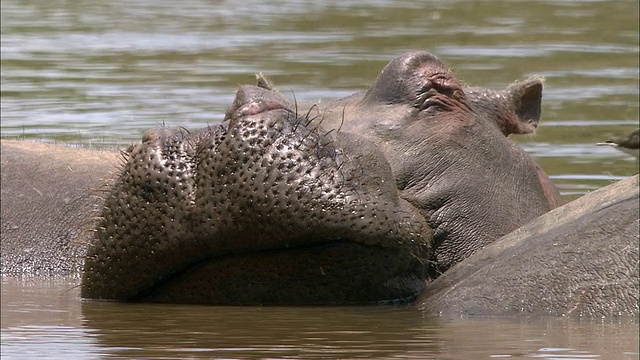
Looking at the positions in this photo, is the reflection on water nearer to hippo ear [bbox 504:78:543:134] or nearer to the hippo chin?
the hippo chin

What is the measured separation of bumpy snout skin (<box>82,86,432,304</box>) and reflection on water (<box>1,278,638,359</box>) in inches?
3.7

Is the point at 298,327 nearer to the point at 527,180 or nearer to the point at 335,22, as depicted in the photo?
the point at 527,180

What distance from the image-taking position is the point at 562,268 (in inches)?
191

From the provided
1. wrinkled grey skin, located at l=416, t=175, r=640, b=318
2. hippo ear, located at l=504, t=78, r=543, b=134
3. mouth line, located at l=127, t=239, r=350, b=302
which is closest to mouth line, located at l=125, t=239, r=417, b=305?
mouth line, located at l=127, t=239, r=350, b=302

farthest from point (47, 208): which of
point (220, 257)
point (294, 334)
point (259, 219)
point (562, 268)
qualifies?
point (562, 268)

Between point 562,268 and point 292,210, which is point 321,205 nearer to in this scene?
point 292,210

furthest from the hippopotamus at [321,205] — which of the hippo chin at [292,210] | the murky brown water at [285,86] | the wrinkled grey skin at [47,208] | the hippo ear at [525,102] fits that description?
the wrinkled grey skin at [47,208]

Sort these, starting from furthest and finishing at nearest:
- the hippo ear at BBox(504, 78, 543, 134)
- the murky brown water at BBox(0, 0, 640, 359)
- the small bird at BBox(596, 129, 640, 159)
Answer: the hippo ear at BBox(504, 78, 543, 134)
the murky brown water at BBox(0, 0, 640, 359)
the small bird at BBox(596, 129, 640, 159)

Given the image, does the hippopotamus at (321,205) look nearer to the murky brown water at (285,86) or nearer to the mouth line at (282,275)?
the mouth line at (282,275)

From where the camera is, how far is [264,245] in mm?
4926

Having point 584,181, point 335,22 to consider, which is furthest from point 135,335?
point 335,22

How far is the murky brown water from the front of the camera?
4.57m

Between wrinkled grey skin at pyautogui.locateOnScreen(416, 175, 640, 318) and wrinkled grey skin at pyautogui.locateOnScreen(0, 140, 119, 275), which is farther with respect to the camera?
wrinkled grey skin at pyautogui.locateOnScreen(0, 140, 119, 275)

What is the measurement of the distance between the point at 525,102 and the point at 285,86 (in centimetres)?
594
